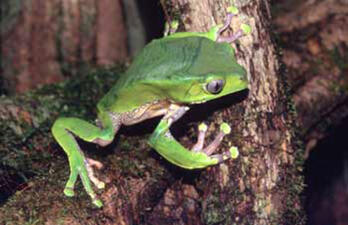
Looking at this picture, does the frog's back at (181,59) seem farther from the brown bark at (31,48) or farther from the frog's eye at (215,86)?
the brown bark at (31,48)

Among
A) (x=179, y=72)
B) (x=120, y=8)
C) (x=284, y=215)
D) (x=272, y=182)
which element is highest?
(x=179, y=72)

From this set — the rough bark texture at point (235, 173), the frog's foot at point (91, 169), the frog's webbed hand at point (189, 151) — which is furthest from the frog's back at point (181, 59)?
the frog's foot at point (91, 169)

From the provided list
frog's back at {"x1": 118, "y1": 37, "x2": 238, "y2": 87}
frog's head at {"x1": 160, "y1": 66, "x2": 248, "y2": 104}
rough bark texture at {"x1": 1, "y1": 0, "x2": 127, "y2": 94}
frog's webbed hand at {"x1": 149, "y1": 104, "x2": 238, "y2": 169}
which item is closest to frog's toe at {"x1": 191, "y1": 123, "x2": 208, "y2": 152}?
frog's webbed hand at {"x1": 149, "y1": 104, "x2": 238, "y2": 169}

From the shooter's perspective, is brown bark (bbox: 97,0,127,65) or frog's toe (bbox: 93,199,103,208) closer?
frog's toe (bbox: 93,199,103,208)

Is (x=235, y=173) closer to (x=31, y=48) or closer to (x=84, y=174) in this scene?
(x=84, y=174)

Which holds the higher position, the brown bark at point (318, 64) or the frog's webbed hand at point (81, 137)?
the frog's webbed hand at point (81, 137)

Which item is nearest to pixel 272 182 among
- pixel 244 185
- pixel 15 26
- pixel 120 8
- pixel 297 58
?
pixel 244 185

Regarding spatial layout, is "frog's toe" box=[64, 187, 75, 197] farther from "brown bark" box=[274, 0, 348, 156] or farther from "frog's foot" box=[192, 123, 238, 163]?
"brown bark" box=[274, 0, 348, 156]

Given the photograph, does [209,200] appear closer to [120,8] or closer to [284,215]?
[284,215]
